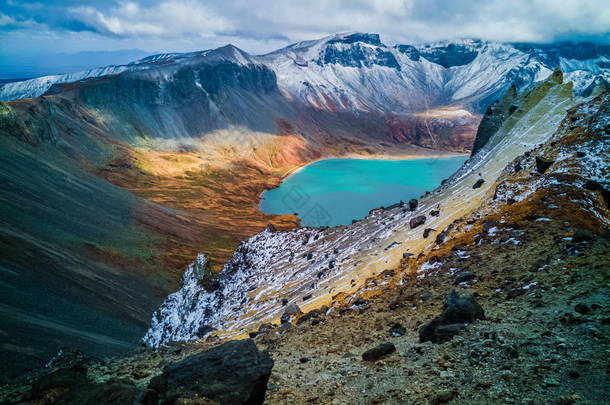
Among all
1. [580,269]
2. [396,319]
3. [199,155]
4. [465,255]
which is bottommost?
[580,269]

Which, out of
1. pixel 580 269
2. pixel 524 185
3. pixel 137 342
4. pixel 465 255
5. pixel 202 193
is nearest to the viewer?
pixel 580 269

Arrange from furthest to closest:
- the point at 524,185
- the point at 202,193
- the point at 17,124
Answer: the point at 202,193
the point at 17,124
the point at 524,185

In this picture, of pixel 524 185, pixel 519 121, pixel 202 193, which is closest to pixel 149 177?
pixel 202 193

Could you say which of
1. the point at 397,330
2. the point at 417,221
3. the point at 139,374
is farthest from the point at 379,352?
the point at 417,221

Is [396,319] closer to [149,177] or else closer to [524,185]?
[524,185]

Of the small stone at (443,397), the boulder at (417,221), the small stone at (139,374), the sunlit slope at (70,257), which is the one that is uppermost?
the sunlit slope at (70,257)

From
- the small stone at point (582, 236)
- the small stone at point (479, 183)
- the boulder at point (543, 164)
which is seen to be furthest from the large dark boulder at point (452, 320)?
the small stone at point (479, 183)

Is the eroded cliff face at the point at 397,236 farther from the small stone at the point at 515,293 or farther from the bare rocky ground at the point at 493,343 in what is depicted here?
the small stone at the point at 515,293
